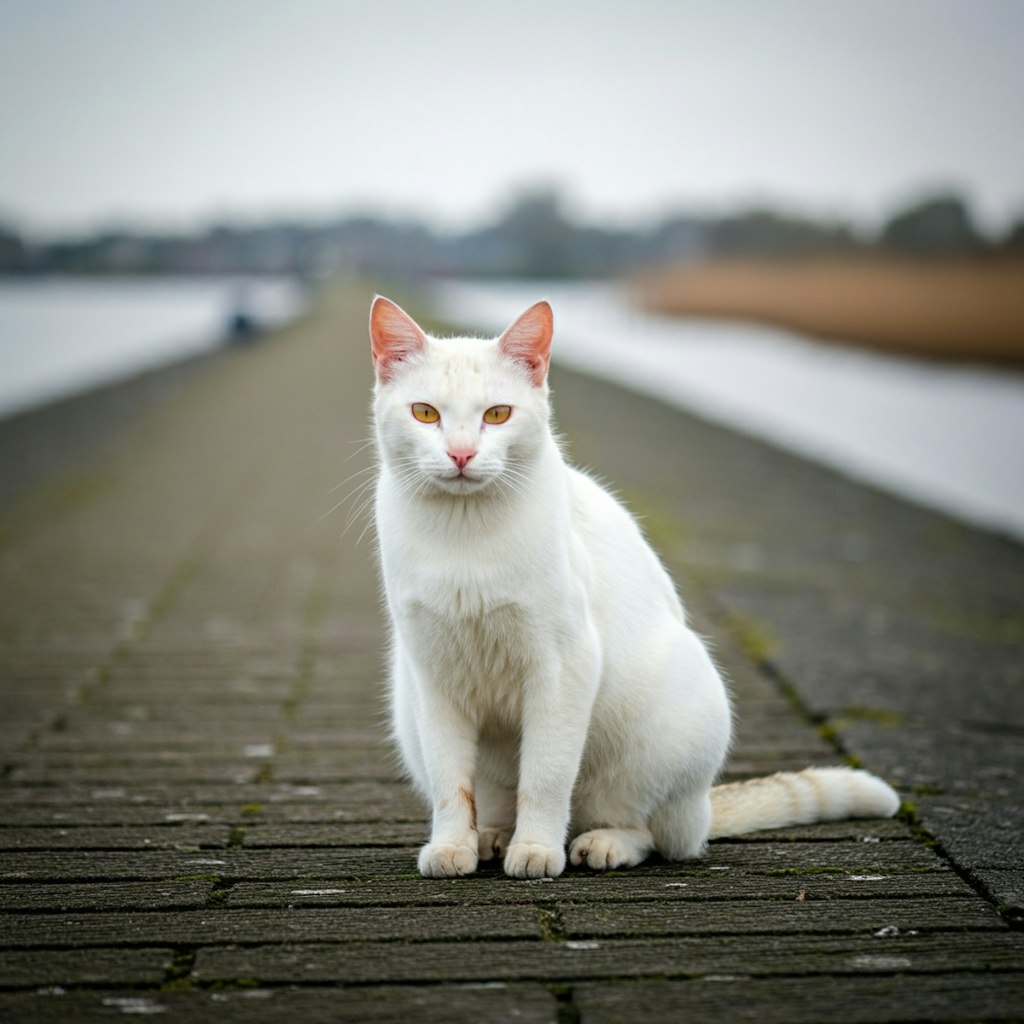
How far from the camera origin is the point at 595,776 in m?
2.88

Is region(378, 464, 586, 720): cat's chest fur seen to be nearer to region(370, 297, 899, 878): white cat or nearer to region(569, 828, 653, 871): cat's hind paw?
region(370, 297, 899, 878): white cat

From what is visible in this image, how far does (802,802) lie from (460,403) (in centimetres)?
136

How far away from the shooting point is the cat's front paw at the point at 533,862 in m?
2.65

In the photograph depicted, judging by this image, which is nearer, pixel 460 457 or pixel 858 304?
pixel 460 457

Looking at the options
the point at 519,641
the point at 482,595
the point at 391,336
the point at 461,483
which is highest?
the point at 391,336

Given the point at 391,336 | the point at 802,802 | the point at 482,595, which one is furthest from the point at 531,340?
the point at 802,802

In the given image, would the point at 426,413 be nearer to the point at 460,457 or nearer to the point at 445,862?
the point at 460,457

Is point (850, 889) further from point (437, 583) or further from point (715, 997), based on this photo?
point (437, 583)

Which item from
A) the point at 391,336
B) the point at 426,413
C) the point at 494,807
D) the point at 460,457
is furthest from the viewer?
the point at 494,807

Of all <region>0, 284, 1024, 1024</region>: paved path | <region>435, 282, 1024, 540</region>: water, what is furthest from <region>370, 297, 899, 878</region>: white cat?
<region>435, 282, 1024, 540</region>: water

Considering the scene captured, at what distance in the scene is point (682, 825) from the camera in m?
2.83

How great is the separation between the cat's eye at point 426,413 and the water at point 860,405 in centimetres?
645

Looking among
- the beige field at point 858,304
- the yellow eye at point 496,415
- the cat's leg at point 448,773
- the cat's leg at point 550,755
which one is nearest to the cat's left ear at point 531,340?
the yellow eye at point 496,415

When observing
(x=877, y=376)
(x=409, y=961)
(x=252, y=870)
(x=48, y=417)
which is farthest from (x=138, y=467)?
(x=877, y=376)
